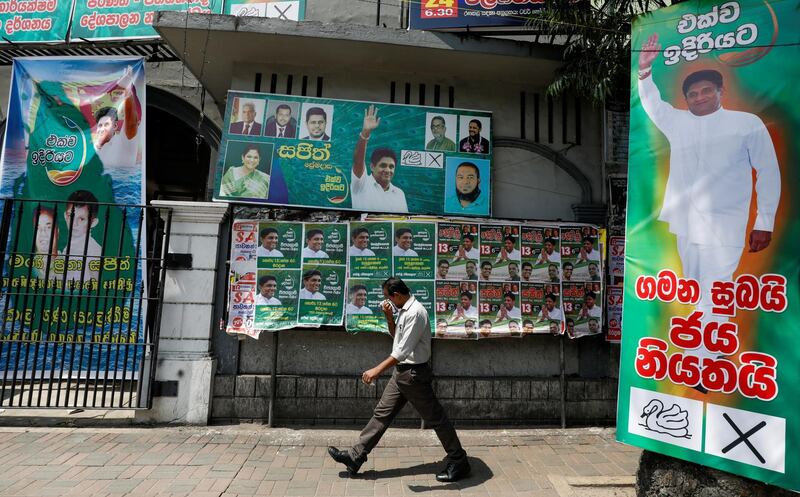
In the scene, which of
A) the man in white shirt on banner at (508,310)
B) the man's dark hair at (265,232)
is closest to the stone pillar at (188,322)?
the man's dark hair at (265,232)

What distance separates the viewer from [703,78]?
3240mm

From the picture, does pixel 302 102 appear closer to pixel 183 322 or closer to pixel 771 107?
pixel 183 322

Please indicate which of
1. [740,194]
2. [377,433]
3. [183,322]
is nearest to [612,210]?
[740,194]

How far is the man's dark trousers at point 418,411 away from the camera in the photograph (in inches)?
158

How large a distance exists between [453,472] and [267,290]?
2.95 m

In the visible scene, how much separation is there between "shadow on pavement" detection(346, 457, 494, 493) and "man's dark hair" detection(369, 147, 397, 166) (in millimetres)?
3642

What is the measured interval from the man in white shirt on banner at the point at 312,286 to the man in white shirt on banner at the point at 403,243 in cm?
98

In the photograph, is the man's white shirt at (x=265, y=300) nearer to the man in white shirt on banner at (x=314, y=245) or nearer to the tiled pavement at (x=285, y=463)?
the man in white shirt on banner at (x=314, y=245)

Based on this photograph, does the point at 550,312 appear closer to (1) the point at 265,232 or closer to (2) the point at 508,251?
(2) the point at 508,251

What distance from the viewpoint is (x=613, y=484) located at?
3.94 meters

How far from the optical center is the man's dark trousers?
158 inches

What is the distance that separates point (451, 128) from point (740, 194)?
3.72 m

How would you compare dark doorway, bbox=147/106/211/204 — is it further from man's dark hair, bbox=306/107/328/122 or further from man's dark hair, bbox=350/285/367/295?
man's dark hair, bbox=350/285/367/295

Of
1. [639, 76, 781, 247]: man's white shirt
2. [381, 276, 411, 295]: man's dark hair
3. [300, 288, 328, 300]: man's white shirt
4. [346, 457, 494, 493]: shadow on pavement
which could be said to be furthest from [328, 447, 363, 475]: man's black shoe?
[639, 76, 781, 247]: man's white shirt
